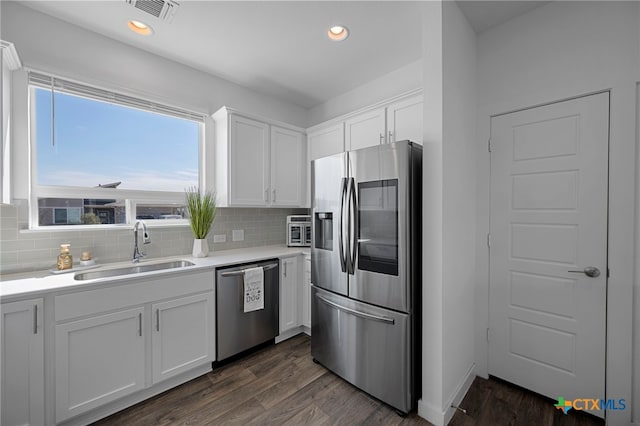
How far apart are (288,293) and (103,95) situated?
7.92 ft

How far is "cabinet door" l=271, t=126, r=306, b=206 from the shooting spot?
10.1ft

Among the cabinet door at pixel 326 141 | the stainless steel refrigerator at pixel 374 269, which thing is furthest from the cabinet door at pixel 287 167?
the stainless steel refrigerator at pixel 374 269

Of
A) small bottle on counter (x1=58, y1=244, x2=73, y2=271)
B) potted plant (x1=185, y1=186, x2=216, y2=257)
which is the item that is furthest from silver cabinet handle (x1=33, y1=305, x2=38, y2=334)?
potted plant (x1=185, y1=186, x2=216, y2=257)

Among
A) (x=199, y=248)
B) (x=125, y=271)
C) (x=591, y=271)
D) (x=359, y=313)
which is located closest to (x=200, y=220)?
(x=199, y=248)

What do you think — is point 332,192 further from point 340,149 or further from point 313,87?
point 313,87

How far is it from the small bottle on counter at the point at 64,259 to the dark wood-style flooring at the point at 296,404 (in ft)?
3.55

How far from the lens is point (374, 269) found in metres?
1.90

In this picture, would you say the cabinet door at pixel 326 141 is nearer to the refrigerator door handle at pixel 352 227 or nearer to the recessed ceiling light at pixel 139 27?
the refrigerator door handle at pixel 352 227

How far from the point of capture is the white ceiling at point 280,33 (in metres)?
1.90

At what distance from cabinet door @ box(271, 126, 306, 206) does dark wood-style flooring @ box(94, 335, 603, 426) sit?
5.77 ft

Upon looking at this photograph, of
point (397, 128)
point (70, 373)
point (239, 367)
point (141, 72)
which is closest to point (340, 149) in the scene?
point (397, 128)

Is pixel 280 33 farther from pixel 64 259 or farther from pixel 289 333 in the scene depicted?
pixel 289 333

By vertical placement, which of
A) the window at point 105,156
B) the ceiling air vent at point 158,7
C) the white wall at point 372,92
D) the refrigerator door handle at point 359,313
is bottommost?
the refrigerator door handle at point 359,313

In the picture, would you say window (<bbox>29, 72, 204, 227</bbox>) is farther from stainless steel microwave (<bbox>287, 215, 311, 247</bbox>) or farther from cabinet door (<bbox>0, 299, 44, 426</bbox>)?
stainless steel microwave (<bbox>287, 215, 311, 247</bbox>)
